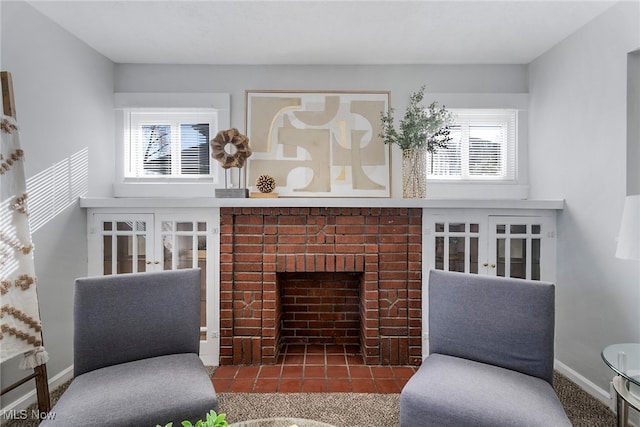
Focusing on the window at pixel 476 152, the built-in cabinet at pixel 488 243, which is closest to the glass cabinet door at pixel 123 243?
the built-in cabinet at pixel 488 243

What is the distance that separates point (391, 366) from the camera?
104 inches

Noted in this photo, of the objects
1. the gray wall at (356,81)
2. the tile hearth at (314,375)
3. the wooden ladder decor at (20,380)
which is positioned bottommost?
the tile hearth at (314,375)

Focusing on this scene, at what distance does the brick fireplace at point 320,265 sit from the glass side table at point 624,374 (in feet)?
4.00

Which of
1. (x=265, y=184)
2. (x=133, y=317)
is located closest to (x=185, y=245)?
(x=265, y=184)

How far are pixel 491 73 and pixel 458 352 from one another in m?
2.47

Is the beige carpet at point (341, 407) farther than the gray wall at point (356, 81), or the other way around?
the gray wall at point (356, 81)

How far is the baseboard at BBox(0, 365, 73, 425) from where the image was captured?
79.0 inches

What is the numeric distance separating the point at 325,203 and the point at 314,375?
128 centimetres

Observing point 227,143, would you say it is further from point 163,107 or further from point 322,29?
point 322,29

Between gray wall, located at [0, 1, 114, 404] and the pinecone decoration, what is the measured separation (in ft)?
4.43

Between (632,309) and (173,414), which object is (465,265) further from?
(173,414)

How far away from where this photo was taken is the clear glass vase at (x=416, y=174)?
9.03ft

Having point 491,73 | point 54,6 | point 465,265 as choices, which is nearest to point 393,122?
point 491,73

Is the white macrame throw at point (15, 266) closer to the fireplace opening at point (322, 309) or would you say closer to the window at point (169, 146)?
the window at point (169, 146)
